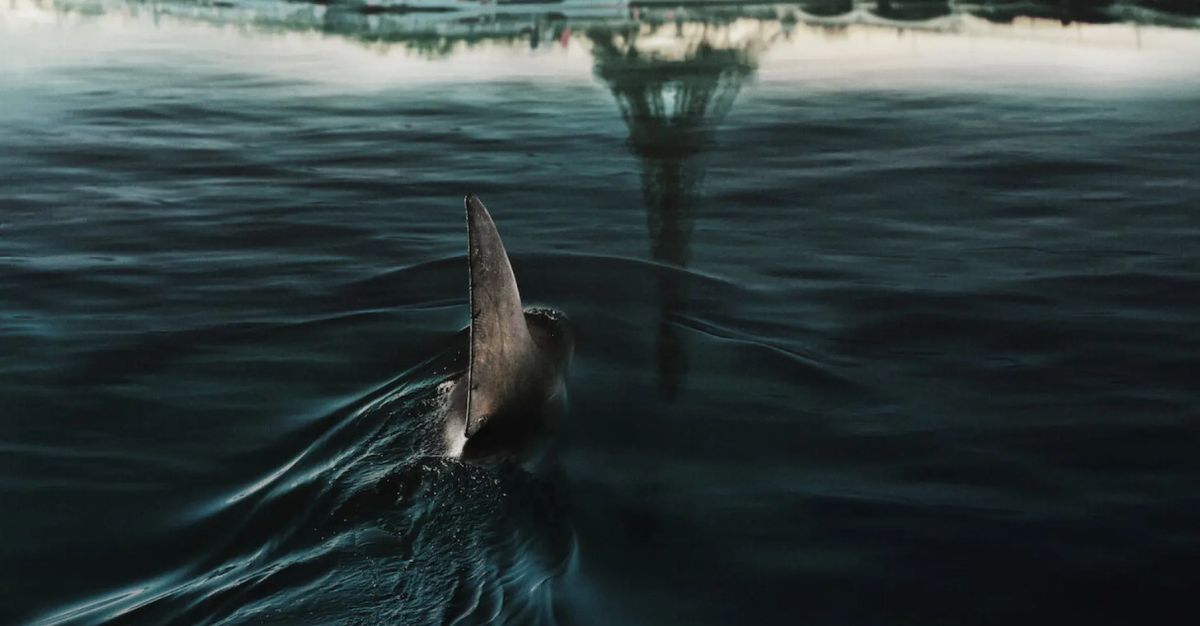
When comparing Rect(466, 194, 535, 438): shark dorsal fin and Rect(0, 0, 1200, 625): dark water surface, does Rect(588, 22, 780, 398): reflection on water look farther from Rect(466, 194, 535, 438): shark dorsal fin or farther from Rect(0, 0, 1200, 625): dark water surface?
Rect(466, 194, 535, 438): shark dorsal fin

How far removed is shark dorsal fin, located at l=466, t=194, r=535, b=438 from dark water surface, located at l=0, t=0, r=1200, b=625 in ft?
1.16

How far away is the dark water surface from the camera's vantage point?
15.1ft

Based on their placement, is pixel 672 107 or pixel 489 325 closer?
pixel 489 325

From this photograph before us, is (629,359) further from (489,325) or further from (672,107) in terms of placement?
(672,107)

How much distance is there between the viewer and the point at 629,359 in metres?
7.14

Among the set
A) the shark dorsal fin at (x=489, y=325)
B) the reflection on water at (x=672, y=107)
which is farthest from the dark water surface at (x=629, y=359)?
the shark dorsal fin at (x=489, y=325)

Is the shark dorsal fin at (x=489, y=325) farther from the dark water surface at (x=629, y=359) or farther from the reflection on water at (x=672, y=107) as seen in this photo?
the reflection on water at (x=672, y=107)

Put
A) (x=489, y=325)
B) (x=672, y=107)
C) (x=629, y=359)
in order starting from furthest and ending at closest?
(x=672, y=107)
(x=629, y=359)
(x=489, y=325)

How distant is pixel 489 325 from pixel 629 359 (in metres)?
2.12

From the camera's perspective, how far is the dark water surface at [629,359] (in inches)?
181

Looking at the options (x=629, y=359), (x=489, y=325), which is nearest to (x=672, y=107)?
(x=629, y=359)

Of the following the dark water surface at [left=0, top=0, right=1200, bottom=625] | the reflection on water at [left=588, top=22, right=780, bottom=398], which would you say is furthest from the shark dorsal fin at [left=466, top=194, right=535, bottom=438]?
the reflection on water at [left=588, top=22, right=780, bottom=398]

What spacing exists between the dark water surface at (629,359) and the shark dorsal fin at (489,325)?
1.16 ft

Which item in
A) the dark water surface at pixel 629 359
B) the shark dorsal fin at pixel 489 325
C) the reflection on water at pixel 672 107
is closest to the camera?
the dark water surface at pixel 629 359
